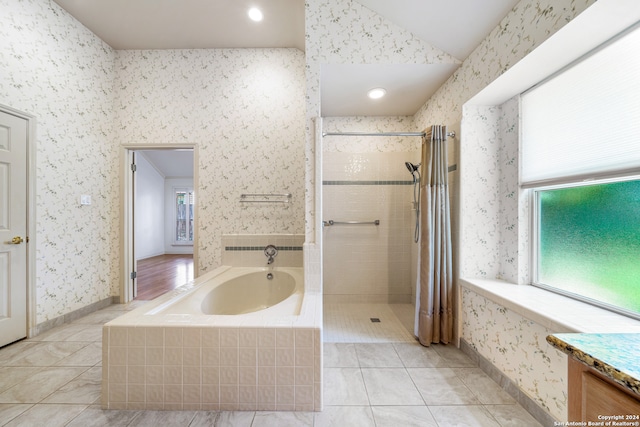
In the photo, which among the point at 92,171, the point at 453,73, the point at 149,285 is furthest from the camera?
the point at 149,285

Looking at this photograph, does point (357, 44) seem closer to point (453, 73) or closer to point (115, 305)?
point (453, 73)

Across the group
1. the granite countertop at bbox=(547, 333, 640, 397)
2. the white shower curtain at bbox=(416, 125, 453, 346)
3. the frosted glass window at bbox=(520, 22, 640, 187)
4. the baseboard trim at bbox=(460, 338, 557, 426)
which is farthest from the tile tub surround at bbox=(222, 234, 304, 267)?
the granite countertop at bbox=(547, 333, 640, 397)

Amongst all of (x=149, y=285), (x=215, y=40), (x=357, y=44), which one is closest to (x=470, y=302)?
(x=357, y=44)

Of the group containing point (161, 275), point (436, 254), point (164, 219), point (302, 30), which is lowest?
point (161, 275)

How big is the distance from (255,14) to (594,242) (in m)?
3.07

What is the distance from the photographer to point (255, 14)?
239 cm

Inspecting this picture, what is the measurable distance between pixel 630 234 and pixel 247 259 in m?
2.80

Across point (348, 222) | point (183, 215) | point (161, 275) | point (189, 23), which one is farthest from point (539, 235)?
point (183, 215)

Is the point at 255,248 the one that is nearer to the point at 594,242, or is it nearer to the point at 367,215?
the point at 367,215

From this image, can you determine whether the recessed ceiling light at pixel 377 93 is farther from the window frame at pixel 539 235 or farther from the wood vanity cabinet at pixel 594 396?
the wood vanity cabinet at pixel 594 396

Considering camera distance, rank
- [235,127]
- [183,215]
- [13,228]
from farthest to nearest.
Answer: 1. [183,215]
2. [235,127]
3. [13,228]

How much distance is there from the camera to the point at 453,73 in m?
2.10

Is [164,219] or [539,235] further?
[164,219]

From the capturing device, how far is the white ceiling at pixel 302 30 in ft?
5.70
